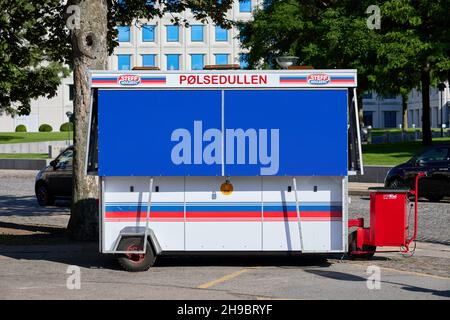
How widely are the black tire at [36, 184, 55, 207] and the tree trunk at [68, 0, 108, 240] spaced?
8.40m

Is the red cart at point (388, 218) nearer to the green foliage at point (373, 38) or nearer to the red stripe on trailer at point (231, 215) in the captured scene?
the red stripe on trailer at point (231, 215)

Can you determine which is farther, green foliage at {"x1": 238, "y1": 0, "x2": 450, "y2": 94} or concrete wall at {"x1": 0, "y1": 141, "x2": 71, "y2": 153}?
concrete wall at {"x1": 0, "y1": 141, "x2": 71, "y2": 153}

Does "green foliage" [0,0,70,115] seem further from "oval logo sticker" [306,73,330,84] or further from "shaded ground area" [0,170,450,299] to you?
"oval logo sticker" [306,73,330,84]

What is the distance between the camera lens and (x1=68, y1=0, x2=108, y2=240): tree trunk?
16203 millimetres

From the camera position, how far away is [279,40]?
150 ft

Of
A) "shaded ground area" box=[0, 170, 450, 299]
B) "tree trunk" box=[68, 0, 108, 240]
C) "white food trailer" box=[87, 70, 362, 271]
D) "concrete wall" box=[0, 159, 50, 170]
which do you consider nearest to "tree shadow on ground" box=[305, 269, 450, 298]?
"shaded ground area" box=[0, 170, 450, 299]

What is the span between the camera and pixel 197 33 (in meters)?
107

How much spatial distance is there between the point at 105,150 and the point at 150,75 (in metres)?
1.27

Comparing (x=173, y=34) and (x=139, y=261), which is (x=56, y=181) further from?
(x=173, y=34)

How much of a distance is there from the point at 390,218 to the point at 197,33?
95289mm

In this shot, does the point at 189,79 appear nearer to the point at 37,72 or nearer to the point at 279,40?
the point at 37,72

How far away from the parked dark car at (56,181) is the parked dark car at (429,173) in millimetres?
9284

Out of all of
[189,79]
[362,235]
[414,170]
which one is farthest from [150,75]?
[414,170]

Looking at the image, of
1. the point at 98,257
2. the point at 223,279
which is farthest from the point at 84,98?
the point at 223,279
